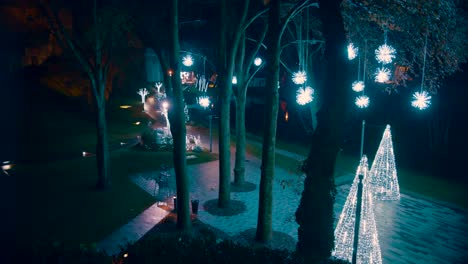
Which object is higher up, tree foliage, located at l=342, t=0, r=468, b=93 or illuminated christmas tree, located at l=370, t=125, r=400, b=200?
tree foliage, located at l=342, t=0, r=468, b=93

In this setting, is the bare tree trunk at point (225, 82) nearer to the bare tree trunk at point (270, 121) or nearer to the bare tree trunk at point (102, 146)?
the bare tree trunk at point (270, 121)

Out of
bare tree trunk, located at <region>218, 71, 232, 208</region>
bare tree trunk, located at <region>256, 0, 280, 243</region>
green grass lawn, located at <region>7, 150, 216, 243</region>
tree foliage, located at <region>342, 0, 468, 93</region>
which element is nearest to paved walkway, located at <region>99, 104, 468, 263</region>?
green grass lawn, located at <region>7, 150, 216, 243</region>

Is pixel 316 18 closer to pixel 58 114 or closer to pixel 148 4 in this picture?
pixel 148 4

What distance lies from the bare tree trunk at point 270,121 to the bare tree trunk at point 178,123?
238cm

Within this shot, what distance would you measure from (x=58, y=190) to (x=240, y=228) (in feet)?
26.3

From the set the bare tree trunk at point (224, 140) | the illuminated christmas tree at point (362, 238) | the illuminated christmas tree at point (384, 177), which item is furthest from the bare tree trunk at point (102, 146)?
the illuminated christmas tree at point (384, 177)

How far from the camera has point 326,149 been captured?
5.68 metres

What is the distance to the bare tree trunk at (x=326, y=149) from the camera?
5438 mm

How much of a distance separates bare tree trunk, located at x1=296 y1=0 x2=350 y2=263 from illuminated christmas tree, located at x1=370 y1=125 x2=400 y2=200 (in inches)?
364

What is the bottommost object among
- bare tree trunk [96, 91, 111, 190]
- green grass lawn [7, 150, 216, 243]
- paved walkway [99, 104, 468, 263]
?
paved walkway [99, 104, 468, 263]

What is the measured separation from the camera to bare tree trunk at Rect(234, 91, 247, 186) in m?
13.9

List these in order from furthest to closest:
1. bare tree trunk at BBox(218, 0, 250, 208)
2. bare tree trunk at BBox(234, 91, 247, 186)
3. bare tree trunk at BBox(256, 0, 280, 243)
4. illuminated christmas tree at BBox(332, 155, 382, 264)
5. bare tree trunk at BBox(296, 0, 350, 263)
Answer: bare tree trunk at BBox(234, 91, 247, 186) → bare tree trunk at BBox(218, 0, 250, 208) → bare tree trunk at BBox(256, 0, 280, 243) → illuminated christmas tree at BBox(332, 155, 382, 264) → bare tree trunk at BBox(296, 0, 350, 263)

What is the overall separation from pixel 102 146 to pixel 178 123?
5152 millimetres

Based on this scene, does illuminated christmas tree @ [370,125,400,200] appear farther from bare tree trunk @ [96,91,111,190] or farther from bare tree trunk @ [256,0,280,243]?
bare tree trunk @ [96,91,111,190]
